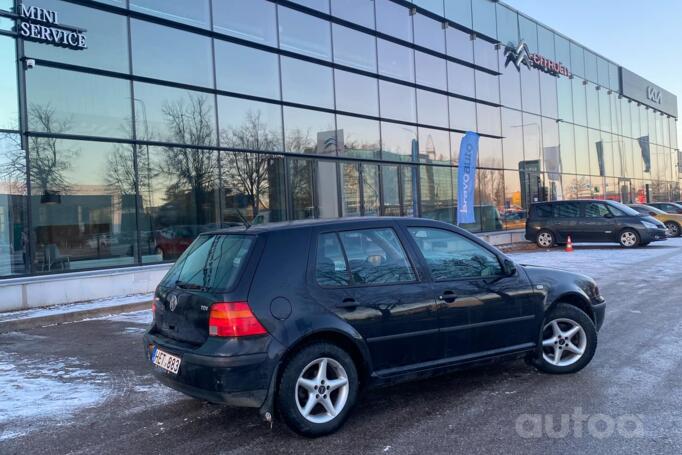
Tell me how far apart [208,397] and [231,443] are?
0.38 m

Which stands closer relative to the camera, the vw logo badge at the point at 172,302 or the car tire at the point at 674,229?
the vw logo badge at the point at 172,302

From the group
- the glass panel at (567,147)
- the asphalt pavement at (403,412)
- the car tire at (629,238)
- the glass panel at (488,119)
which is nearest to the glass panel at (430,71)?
the glass panel at (488,119)

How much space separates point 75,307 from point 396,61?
13.0m

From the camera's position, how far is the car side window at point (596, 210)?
19444mm

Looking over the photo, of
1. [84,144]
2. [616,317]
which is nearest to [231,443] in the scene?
[616,317]

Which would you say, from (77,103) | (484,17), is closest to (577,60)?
(484,17)

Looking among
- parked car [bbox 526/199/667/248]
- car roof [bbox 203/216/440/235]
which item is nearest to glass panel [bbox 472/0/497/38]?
parked car [bbox 526/199/667/248]

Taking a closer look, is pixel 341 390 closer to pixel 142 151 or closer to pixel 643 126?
pixel 142 151

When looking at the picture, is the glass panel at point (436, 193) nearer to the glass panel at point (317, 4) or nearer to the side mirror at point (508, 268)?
the glass panel at point (317, 4)

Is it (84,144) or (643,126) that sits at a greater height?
(643,126)

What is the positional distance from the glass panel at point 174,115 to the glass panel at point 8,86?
2333 mm

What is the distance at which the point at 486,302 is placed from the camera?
4.88 metres

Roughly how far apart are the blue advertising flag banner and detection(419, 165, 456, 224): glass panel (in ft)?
9.67

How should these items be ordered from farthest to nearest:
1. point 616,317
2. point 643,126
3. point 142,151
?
point 643,126
point 142,151
point 616,317
